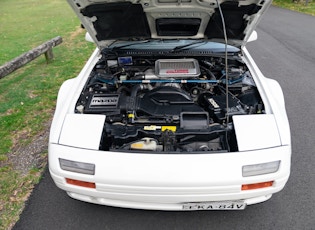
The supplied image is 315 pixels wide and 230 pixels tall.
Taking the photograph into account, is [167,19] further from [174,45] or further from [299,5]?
[299,5]

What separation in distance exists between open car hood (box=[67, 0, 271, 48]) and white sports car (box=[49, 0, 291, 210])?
10 millimetres

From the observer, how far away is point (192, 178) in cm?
188

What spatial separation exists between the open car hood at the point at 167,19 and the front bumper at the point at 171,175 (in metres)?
1.35

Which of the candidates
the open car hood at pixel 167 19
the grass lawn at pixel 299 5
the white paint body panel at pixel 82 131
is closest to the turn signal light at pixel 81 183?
the white paint body panel at pixel 82 131

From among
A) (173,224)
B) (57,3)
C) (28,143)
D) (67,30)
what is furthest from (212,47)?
(57,3)

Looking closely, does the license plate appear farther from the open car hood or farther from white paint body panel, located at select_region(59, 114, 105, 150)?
the open car hood

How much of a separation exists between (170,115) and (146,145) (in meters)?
0.41

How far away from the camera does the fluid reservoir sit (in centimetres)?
220


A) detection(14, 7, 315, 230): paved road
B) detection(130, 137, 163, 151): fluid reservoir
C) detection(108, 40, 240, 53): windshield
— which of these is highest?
detection(108, 40, 240, 53): windshield

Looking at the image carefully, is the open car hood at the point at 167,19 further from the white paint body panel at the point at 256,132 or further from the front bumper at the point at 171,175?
the front bumper at the point at 171,175

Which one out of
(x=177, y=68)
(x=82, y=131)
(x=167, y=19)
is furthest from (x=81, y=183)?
(x=167, y=19)

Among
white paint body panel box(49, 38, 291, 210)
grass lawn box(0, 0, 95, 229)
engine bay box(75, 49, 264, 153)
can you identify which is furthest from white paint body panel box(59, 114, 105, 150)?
grass lawn box(0, 0, 95, 229)

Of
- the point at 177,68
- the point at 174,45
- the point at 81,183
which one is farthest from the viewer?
the point at 174,45

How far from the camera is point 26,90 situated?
4.95 metres
